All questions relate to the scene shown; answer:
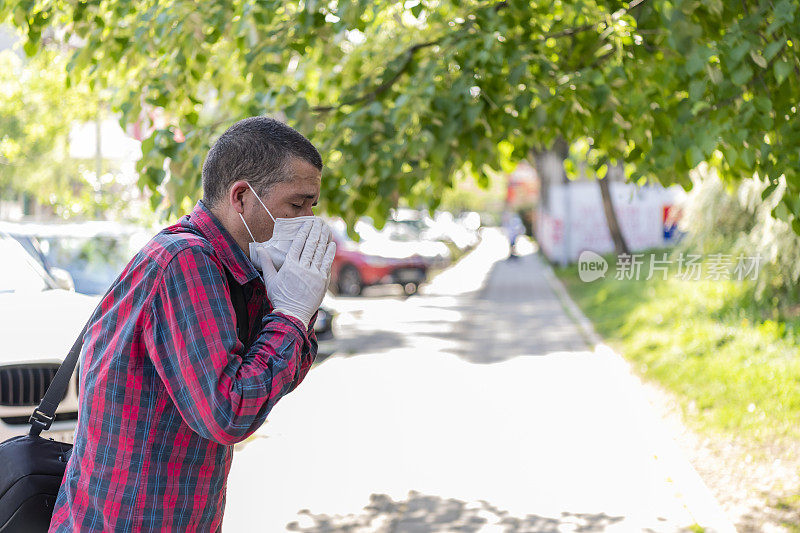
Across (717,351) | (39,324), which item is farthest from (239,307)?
(717,351)

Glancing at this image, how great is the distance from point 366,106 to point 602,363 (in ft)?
21.8

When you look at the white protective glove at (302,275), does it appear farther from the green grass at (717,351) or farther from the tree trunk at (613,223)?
the tree trunk at (613,223)

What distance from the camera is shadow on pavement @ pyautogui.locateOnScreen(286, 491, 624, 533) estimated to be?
210 inches

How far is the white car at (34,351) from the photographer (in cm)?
559

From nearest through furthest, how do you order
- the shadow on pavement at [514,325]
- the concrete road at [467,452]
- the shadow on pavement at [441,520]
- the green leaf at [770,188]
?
the green leaf at [770,188] → the shadow on pavement at [441,520] → the concrete road at [467,452] → the shadow on pavement at [514,325]

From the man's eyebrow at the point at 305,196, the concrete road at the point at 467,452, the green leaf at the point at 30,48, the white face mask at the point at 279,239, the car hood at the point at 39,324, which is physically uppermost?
the green leaf at the point at 30,48

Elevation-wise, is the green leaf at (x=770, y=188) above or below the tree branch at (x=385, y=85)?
below

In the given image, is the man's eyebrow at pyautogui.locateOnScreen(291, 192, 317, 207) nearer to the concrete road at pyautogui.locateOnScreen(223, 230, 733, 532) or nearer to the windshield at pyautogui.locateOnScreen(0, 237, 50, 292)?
the concrete road at pyautogui.locateOnScreen(223, 230, 733, 532)

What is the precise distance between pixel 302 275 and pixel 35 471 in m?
0.89

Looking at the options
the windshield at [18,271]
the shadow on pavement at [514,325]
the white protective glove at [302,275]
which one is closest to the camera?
the white protective glove at [302,275]

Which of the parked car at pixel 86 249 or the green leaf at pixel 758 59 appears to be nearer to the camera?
the green leaf at pixel 758 59

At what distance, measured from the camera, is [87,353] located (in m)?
Result: 1.98

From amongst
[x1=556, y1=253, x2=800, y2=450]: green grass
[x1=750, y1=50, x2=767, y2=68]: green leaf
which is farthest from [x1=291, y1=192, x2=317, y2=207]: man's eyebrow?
[x1=556, y1=253, x2=800, y2=450]: green grass

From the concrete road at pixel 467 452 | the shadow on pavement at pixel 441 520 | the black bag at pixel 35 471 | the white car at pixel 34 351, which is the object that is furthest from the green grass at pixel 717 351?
the black bag at pixel 35 471
